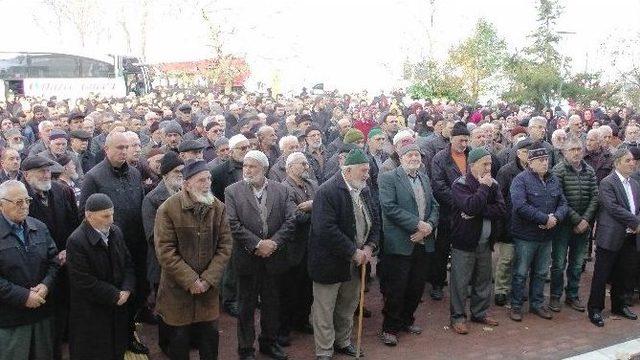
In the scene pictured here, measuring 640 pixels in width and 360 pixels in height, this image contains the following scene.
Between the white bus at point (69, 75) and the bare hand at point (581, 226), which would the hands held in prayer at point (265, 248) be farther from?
the white bus at point (69, 75)

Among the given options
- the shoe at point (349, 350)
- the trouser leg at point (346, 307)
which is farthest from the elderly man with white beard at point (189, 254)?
the shoe at point (349, 350)

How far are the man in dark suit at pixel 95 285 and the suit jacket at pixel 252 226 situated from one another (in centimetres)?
110

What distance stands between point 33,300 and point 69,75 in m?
27.3

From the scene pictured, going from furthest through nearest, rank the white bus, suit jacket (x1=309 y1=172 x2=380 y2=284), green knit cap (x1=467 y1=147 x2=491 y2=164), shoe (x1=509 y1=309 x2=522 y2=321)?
the white bus, shoe (x1=509 y1=309 x2=522 y2=321), green knit cap (x1=467 y1=147 x2=491 y2=164), suit jacket (x1=309 y1=172 x2=380 y2=284)

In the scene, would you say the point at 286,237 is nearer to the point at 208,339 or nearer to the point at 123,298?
the point at 208,339

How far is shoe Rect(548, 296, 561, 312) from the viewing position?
711 centimetres

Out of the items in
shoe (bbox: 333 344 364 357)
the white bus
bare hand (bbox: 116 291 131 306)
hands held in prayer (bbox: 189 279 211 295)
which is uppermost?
the white bus

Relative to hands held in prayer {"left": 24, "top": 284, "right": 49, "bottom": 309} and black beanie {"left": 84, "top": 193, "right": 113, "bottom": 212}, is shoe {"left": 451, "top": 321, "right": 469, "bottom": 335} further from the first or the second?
hands held in prayer {"left": 24, "top": 284, "right": 49, "bottom": 309}

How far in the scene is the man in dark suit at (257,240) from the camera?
5481 millimetres

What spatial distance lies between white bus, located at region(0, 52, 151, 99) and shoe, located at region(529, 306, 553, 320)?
24.8 metres

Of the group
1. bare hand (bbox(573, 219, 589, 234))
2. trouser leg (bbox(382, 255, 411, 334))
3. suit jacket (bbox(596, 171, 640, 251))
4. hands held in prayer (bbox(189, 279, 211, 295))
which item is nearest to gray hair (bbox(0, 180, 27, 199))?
hands held in prayer (bbox(189, 279, 211, 295))

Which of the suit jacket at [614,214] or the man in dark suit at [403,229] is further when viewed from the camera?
the suit jacket at [614,214]

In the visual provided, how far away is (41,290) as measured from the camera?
4648mm

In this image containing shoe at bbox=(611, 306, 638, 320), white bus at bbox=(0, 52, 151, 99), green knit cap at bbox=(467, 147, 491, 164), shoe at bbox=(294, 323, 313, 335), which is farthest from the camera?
white bus at bbox=(0, 52, 151, 99)
